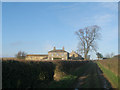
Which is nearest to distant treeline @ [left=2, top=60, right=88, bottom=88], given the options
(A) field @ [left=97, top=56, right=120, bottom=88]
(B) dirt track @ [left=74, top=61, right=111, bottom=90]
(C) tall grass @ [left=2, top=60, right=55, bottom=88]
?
(C) tall grass @ [left=2, top=60, right=55, bottom=88]

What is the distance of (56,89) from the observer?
10.1 meters

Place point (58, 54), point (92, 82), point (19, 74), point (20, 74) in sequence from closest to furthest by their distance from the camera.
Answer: point (19, 74) → point (20, 74) → point (92, 82) → point (58, 54)

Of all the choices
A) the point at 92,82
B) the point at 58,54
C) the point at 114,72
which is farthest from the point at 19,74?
the point at 58,54

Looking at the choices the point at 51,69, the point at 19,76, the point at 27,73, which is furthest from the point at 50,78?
the point at 19,76

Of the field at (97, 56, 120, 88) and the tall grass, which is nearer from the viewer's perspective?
the tall grass

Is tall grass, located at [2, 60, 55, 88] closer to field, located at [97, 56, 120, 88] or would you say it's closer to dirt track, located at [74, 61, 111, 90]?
dirt track, located at [74, 61, 111, 90]

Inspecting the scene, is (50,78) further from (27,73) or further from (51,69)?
(27,73)

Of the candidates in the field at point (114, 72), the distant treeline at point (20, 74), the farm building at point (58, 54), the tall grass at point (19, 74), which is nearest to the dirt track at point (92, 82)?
the field at point (114, 72)

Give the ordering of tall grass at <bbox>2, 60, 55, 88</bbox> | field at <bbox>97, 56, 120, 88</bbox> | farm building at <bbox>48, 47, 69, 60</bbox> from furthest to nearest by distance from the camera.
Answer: farm building at <bbox>48, 47, 69, 60</bbox> < field at <bbox>97, 56, 120, 88</bbox> < tall grass at <bbox>2, 60, 55, 88</bbox>

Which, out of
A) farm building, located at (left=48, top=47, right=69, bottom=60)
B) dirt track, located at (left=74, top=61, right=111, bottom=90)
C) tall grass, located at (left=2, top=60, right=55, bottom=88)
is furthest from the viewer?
farm building, located at (left=48, top=47, right=69, bottom=60)

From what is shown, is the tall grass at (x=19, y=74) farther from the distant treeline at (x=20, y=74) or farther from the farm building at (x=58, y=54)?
the farm building at (x=58, y=54)

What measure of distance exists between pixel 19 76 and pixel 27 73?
102 cm

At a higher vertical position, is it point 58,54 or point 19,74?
point 19,74

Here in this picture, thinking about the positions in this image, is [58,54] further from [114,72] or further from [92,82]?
[114,72]
